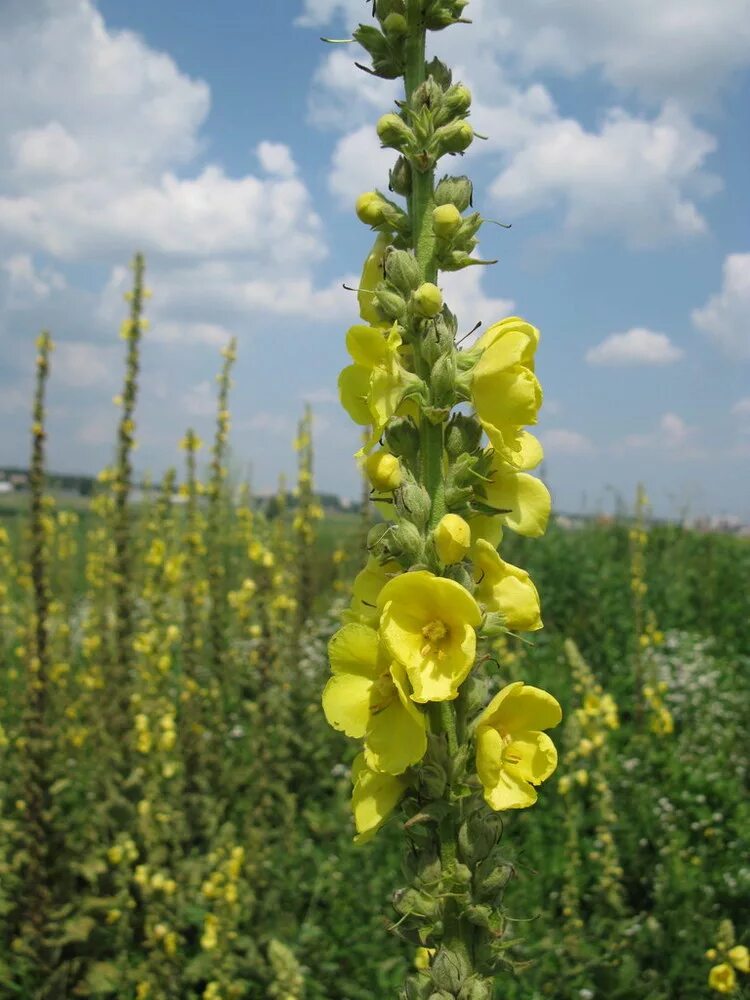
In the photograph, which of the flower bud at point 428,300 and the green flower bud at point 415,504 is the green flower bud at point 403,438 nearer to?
the green flower bud at point 415,504

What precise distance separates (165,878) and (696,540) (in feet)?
35.5

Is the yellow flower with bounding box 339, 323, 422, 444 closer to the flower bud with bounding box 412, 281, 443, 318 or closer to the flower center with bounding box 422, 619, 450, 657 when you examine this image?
the flower bud with bounding box 412, 281, 443, 318

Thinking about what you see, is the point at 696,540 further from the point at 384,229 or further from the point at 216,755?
the point at 384,229

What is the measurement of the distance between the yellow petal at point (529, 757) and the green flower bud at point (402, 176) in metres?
1.24

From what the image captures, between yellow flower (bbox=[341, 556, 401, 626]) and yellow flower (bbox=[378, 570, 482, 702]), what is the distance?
0.16 m

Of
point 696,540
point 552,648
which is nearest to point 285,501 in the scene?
point 552,648

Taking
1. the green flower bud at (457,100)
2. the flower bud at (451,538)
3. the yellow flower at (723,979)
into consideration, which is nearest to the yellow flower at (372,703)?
the flower bud at (451,538)

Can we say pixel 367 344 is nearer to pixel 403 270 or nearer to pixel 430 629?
pixel 403 270

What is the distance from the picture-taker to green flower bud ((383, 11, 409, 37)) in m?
1.81

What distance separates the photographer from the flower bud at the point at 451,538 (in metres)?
1.60

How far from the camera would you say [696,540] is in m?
13.4

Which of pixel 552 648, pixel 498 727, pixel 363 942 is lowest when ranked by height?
pixel 363 942

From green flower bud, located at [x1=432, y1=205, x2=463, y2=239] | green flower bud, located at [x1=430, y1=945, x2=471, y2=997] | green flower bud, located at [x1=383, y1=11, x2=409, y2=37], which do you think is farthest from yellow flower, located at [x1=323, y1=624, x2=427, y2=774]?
green flower bud, located at [x1=383, y1=11, x2=409, y2=37]

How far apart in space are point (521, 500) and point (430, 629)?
1.29 feet
